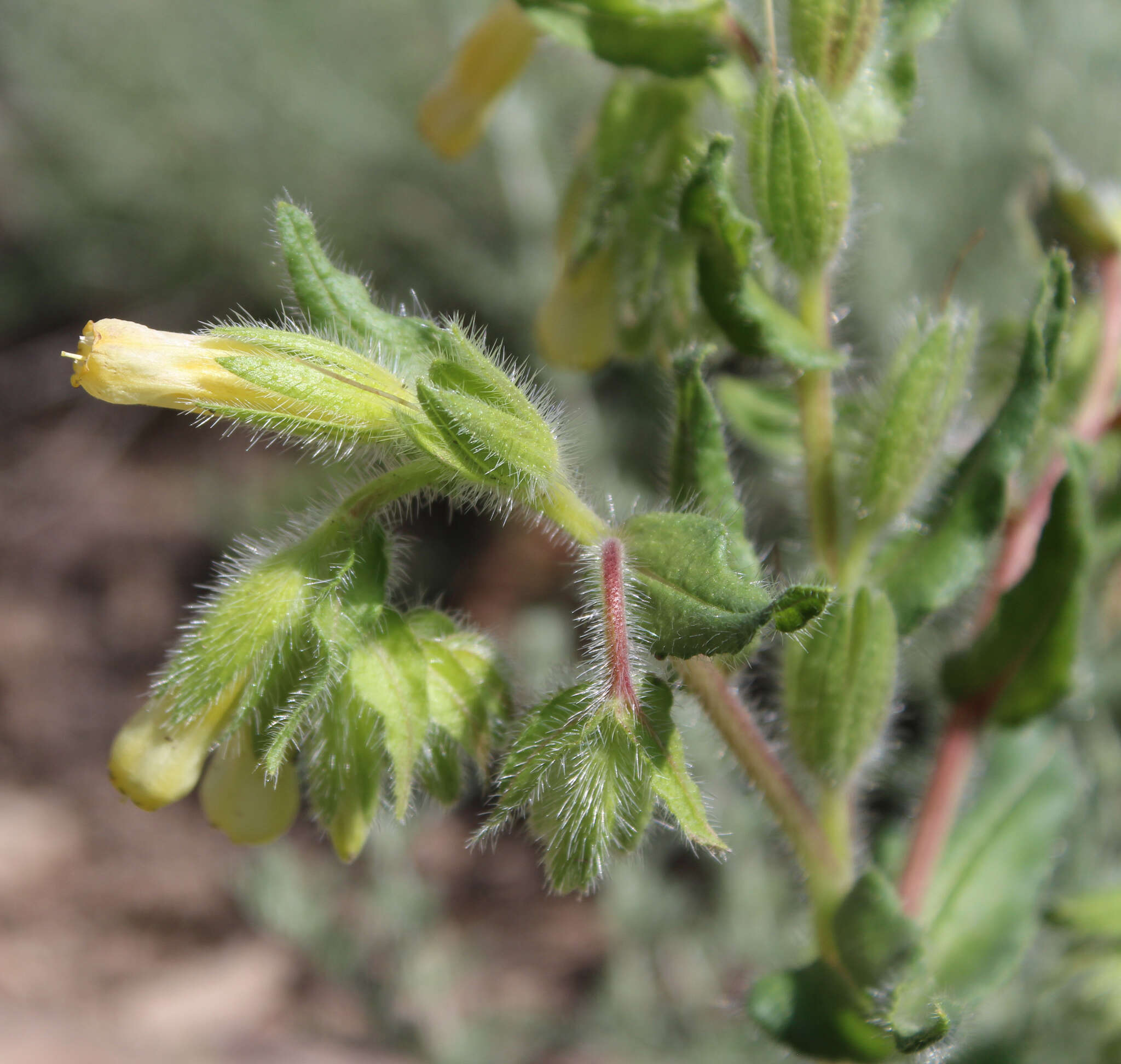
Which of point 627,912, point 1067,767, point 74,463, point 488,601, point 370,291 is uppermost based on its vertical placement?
point 370,291

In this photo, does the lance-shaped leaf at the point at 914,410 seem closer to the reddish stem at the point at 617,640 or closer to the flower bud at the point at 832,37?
the flower bud at the point at 832,37

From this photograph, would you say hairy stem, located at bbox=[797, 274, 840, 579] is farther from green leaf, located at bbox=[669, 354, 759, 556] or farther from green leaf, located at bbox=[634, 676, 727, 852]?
green leaf, located at bbox=[634, 676, 727, 852]

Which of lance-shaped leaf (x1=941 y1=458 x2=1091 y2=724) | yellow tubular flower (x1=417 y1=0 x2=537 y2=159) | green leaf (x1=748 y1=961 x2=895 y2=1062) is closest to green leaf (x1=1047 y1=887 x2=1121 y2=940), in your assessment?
lance-shaped leaf (x1=941 y1=458 x2=1091 y2=724)

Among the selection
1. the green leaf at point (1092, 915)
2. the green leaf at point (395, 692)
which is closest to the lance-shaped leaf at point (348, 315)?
the green leaf at point (395, 692)

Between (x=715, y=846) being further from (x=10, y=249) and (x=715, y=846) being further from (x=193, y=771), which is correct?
(x=10, y=249)

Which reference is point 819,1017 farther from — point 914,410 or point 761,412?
point 761,412

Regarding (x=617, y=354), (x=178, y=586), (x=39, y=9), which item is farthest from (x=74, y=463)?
(x=617, y=354)
